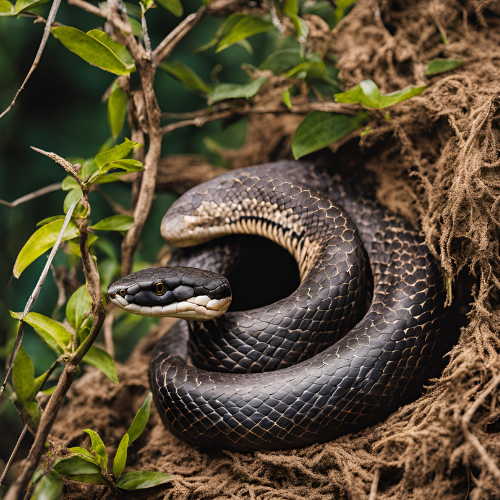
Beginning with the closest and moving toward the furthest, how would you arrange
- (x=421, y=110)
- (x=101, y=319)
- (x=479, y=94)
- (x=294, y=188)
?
(x=101, y=319)
(x=479, y=94)
(x=421, y=110)
(x=294, y=188)

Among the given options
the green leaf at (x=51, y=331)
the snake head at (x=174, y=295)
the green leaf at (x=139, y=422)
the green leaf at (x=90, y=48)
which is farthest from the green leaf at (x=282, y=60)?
the green leaf at (x=139, y=422)

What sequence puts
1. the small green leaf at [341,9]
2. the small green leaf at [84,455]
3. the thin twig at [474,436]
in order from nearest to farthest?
the thin twig at [474,436], the small green leaf at [84,455], the small green leaf at [341,9]

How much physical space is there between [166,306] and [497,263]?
1788 mm

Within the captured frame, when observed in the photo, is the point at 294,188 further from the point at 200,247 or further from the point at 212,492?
the point at 212,492

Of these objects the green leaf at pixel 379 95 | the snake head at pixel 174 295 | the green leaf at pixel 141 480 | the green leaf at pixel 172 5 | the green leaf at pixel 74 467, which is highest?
the green leaf at pixel 172 5

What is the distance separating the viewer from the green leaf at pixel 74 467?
6.16 feet

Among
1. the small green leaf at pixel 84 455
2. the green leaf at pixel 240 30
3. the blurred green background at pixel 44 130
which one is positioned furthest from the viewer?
the blurred green background at pixel 44 130

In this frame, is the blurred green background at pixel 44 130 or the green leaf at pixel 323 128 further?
the blurred green background at pixel 44 130

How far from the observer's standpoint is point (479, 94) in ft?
7.59

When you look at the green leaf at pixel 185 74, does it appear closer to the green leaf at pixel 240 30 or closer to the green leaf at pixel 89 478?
the green leaf at pixel 240 30

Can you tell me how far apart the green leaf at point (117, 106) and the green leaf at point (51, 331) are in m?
1.39

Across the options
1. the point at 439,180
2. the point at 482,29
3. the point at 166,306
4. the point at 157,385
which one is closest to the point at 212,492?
the point at 157,385

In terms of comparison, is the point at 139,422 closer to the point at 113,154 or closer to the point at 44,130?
the point at 113,154

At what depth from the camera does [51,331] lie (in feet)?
6.98
